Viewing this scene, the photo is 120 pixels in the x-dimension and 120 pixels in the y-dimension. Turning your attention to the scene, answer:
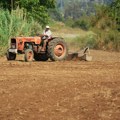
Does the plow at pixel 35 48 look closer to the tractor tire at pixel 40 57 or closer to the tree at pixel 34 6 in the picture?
the tractor tire at pixel 40 57

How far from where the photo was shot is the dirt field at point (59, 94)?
10336mm

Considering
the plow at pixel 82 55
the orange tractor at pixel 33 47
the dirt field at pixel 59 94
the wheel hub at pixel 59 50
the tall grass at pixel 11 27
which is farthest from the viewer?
the tall grass at pixel 11 27

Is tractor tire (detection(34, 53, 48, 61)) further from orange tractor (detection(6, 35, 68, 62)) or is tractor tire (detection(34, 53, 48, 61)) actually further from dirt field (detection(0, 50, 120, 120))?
dirt field (detection(0, 50, 120, 120))

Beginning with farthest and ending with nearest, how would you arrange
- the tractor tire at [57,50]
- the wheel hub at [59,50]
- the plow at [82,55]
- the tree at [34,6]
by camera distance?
the tree at [34,6]
the plow at [82,55]
the wheel hub at [59,50]
the tractor tire at [57,50]

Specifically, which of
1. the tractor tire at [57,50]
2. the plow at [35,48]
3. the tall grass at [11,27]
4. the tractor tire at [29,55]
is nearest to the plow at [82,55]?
the tractor tire at [57,50]

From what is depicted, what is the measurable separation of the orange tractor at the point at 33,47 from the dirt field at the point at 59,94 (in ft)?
13.9

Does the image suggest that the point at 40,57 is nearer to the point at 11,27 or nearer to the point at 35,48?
the point at 35,48

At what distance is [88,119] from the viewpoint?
32.7 feet

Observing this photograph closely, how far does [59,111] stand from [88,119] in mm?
838

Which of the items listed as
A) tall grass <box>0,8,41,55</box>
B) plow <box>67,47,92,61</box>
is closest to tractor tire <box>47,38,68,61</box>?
plow <box>67,47,92,61</box>

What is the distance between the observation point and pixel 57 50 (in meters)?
22.5

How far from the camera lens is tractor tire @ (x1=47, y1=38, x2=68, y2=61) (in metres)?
21.9

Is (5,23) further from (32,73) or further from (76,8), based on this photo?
(76,8)

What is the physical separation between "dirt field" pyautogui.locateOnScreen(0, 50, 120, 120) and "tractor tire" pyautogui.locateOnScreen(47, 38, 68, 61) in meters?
4.41
